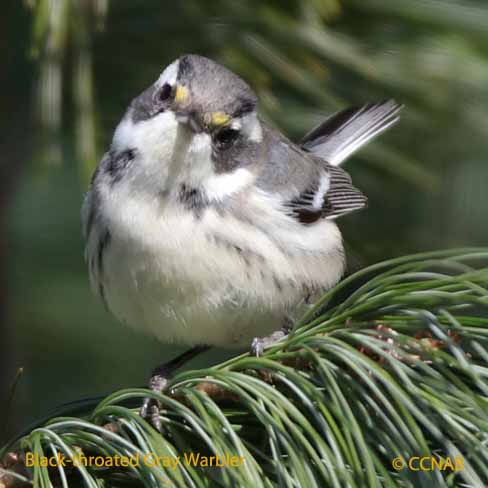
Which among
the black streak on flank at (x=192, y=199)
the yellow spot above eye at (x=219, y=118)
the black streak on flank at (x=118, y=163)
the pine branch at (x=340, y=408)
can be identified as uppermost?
the yellow spot above eye at (x=219, y=118)

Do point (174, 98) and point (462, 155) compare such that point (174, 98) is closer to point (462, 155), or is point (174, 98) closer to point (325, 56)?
point (325, 56)

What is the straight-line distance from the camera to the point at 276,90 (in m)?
2.74

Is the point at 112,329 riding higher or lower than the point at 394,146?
lower

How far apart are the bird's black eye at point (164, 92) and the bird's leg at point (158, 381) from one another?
78 cm

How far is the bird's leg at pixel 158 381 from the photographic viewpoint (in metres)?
1.57

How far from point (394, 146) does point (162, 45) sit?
0.82m

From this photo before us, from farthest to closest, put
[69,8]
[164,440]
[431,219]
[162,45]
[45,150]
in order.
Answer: [431,219] → [162,45] → [45,150] → [69,8] → [164,440]

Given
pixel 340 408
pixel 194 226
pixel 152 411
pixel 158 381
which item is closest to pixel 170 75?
pixel 194 226

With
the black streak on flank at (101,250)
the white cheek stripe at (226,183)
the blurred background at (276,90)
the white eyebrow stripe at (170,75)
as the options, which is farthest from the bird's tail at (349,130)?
the black streak on flank at (101,250)

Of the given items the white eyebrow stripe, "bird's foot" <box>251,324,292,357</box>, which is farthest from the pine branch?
the white eyebrow stripe

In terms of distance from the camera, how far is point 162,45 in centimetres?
268

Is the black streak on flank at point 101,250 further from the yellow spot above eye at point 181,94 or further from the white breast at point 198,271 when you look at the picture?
the yellow spot above eye at point 181,94

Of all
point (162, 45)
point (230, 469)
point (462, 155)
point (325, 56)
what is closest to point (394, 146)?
point (462, 155)

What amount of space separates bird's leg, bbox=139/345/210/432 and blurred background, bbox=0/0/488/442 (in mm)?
409
